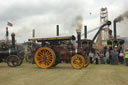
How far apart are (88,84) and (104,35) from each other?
34.7 metres

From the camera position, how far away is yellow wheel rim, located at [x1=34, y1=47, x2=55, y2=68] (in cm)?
983

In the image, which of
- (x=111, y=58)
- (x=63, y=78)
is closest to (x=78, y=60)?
(x=63, y=78)

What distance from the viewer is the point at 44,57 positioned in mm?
9992

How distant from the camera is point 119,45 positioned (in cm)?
2002

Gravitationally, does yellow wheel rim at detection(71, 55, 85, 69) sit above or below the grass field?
above

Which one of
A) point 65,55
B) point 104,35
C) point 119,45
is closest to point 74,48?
point 65,55

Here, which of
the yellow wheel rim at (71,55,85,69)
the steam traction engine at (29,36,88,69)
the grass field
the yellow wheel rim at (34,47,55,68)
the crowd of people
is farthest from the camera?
the crowd of people

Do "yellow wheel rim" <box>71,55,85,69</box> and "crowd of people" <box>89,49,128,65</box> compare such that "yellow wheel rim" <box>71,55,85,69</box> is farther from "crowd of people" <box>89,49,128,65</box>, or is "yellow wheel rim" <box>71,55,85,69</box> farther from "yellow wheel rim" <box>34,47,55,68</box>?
"crowd of people" <box>89,49,128,65</box>

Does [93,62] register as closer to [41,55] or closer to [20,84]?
[41,55]

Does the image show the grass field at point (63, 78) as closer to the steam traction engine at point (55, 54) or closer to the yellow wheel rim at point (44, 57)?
the steam traction engine at point (55, 54)

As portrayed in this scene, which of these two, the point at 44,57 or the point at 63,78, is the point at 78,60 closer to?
the point at 44,57

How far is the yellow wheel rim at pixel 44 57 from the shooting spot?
9832mm

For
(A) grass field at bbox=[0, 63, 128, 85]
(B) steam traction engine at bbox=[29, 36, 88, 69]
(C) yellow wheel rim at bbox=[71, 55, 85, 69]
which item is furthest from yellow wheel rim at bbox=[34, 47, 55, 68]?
(A) grass field at bbox=[0, 63, 128, 85]

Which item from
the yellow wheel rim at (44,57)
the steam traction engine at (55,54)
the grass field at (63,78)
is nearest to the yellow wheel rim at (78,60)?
the steam traction engine at (55,54)
